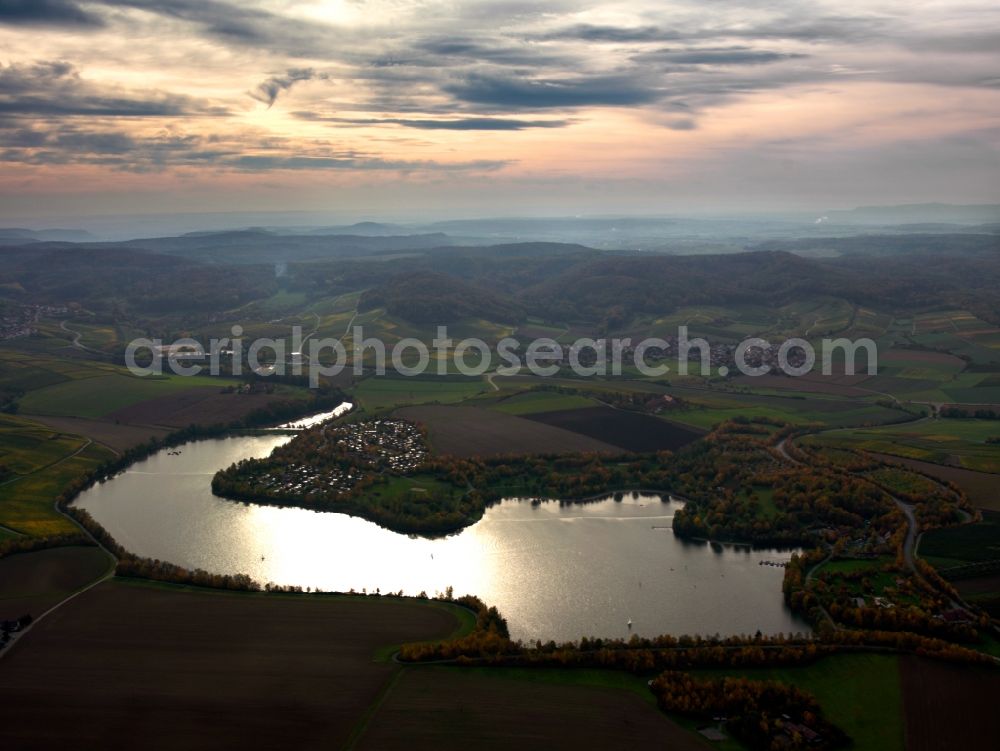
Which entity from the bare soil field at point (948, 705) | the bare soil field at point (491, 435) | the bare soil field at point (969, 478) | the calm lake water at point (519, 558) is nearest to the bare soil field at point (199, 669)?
the calm lake water at point (519, 558)

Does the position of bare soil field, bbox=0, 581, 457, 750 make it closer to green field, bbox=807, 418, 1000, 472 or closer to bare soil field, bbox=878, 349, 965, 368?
green field, bbox=807, 418, 1000, 472

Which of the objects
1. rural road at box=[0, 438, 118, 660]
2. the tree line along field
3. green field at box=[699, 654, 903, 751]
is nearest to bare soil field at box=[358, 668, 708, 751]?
the tree line along field

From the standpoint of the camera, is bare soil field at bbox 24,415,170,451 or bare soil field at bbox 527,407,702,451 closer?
bare soil field at bbox 527,407,702,451

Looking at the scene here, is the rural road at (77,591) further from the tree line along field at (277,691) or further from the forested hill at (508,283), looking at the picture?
the forested hill at (508,283)

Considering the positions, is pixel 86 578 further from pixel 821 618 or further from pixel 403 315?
pixel 403 315

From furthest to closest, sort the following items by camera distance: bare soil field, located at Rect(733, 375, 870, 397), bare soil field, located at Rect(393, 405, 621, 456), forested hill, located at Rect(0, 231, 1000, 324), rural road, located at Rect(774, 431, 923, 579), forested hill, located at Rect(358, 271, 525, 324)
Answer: forested hill, located at Rect(0, 231, 1000, 324) < forested hill, located at Rect(358, 271, 525, 324) < bare soil field, located at Rect(733, 375, 870, 397) < bare soil field, located at Rect(393, 405, 621, 456) < rural road, located at Rect(774, 431, 923, 579)

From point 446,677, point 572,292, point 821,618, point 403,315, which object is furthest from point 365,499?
point 572,292
